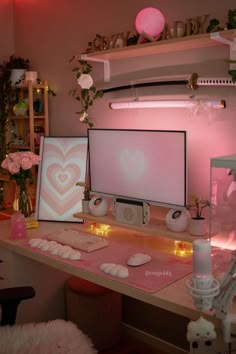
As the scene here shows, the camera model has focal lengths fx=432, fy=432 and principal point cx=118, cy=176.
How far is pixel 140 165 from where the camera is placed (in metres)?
2.27

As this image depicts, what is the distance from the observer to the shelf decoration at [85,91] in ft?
8.53

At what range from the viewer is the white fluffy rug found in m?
1.66

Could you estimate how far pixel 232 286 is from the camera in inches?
58.5

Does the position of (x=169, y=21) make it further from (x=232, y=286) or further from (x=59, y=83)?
(x=232, y=286)

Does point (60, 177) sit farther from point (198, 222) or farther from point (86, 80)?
point (198, 222)

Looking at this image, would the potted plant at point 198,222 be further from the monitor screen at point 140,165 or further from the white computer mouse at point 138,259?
the white computer mouse at point 138,259

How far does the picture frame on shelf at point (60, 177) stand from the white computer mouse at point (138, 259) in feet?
2.57

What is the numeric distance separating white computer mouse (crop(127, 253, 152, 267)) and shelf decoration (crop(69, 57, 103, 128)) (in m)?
1.04

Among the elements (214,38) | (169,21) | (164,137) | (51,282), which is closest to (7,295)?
(51,282)

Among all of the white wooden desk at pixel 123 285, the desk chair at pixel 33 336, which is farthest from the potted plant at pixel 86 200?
the desk chair at pixel 33 336

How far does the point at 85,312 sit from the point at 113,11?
1827 mm

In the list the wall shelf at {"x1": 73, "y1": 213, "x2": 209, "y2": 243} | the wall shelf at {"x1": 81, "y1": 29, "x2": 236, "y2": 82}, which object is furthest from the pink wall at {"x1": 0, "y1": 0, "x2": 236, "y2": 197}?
the wall shelf at {"x1": 73, "y1": 213, "x2": 209, "y2": 243}

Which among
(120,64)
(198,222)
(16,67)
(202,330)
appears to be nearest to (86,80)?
(120,64)

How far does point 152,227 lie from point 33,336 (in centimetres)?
81
